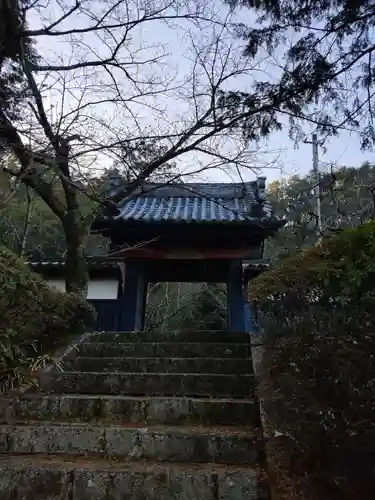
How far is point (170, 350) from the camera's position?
13.8ft

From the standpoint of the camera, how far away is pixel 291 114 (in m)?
3.60

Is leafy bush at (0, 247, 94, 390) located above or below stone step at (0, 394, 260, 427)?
above

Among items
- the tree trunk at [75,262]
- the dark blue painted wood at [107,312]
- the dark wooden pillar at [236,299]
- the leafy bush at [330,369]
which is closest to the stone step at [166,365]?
the leafy bush at [330,369]

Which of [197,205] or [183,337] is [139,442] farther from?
[197,205]

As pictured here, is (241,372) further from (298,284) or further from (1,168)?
(1,168)

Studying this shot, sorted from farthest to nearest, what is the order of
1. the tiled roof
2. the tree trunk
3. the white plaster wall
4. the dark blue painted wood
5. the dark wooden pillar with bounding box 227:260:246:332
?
1. the white plaster wall
2. the dark blue painted wood
3. the dark wooden pillar with bounding box 227:260:246:332
4. the tiled roof
5. the tree trunk

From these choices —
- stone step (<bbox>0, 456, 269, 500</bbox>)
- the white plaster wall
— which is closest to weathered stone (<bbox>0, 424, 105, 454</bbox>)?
stone step (<bbox>0, 456, 269, 500</bbox>)

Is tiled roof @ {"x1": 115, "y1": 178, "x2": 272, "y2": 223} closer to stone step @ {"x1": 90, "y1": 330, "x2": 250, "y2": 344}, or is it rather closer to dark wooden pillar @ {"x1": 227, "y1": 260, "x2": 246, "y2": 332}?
dark wooden pillar @ {"x1": 227, "y1": 260, "x2": 246, "y2": 332}

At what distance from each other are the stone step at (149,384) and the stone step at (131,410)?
9.5 inches

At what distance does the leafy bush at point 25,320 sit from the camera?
327 cm

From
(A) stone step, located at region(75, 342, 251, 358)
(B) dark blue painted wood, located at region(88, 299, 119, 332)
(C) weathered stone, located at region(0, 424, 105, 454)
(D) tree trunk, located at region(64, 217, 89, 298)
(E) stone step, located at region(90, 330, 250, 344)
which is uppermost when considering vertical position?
(D) tree trunk, located at region(64, 217, 89, 298)

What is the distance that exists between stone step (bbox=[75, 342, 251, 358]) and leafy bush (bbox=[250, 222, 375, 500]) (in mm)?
→ 1511

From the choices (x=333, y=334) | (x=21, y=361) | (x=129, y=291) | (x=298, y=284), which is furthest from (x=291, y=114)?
(x=129, y=291)

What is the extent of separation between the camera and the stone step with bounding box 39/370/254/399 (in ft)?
10.7
